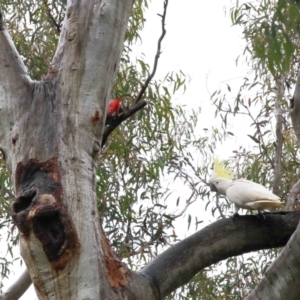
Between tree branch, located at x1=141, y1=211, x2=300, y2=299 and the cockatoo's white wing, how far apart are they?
134 millimetres

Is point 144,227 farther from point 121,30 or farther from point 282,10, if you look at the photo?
point 282,10

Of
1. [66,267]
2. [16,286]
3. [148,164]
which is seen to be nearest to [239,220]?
[66,267]

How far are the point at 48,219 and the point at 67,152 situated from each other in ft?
0.77

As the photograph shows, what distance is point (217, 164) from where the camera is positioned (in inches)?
122

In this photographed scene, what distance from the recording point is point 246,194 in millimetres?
2646

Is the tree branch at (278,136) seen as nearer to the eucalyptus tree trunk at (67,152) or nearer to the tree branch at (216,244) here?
the tree branch at (216,244)

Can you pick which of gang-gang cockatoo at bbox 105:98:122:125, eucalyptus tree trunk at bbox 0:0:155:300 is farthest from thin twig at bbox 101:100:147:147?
eucalyptus tree trunk at bbox 0:0:155:300

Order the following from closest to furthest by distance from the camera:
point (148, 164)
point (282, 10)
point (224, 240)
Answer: point (282, 10) < point (224, 240) < point (148, 164)

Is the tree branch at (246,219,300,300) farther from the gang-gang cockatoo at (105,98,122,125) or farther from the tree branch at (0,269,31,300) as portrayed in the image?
the tree branch at (0,269,31,300)

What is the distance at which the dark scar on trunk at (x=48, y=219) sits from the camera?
6.36 feet

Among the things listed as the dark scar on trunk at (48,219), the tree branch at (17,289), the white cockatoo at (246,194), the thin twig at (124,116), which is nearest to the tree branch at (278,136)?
the white cockatoo at (246,194)

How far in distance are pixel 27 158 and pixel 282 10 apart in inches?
34.3

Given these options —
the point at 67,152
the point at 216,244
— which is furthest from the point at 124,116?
the point at 216,244

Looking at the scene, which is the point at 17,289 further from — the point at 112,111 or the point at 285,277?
the point at 285,277
